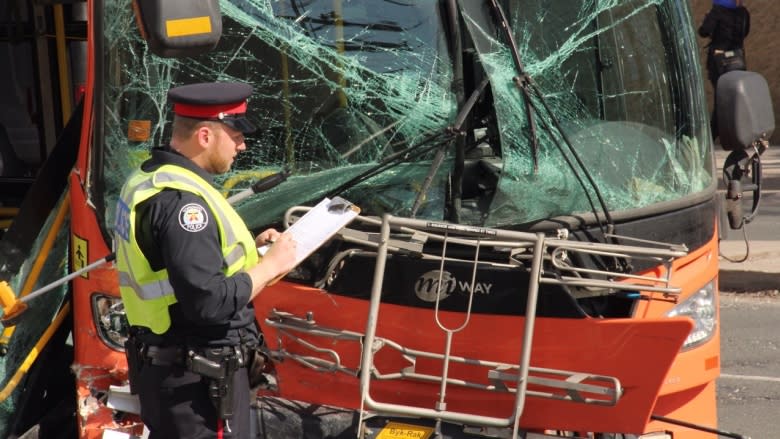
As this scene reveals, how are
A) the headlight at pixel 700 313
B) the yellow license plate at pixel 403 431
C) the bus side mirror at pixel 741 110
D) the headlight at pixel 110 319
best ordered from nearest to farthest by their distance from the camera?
the yellow license plate at pixel 403 431 → the headlight at pixel 700 313 → the headlight at pixel 110 319 → the bus side mirror at pixel 741 110

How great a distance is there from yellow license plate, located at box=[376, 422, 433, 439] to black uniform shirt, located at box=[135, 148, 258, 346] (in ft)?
2.42

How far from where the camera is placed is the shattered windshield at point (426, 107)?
429 centimetres

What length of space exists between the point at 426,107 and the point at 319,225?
754mm

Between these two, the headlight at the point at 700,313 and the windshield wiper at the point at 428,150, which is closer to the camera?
the windshield wiper at the point at 428,150

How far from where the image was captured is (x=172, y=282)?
359 centimetres

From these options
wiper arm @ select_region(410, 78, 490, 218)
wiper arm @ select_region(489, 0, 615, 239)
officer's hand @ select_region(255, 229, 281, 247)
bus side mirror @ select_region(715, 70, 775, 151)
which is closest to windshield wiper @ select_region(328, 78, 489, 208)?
wiper arm @ select_region(410, 78, 490, 218)

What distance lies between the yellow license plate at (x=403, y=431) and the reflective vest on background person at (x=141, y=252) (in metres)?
0.81

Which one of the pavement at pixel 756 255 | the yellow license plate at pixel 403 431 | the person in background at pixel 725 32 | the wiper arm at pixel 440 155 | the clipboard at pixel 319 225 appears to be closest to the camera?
the clipboard at pixel 319 225

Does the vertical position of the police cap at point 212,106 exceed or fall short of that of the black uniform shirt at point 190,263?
it exceeds it

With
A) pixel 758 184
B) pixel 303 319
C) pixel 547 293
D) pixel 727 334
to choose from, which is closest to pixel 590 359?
pixel 547 293

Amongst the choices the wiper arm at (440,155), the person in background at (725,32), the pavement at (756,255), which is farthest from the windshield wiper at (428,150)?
the person in background at (725,32)

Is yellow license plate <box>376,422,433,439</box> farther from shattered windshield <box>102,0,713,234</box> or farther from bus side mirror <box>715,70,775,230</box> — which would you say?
bus side mirror <box>715,70,775,230</box>

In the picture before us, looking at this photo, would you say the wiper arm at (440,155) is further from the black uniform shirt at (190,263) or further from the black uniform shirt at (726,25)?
the black uniform shirt at (726,25)

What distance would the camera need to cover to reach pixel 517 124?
4.30m
